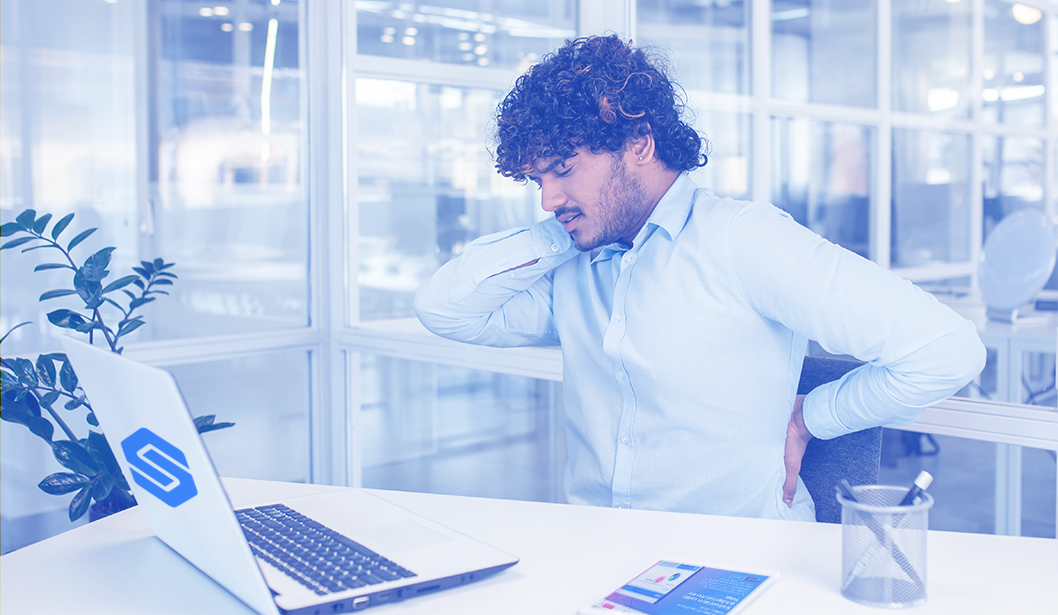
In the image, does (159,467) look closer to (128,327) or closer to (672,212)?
(672,212)

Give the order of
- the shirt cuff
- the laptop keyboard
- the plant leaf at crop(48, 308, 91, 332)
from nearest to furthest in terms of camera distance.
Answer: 1. the laptop keyboard
2. the shirt cuff
3. the plant leaf at crop(48, 308, 91, 332)

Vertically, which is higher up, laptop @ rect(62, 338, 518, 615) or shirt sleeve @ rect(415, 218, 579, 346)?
shirt sleeve @ rect(415, 218, 579, 346)

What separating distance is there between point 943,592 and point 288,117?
2.85m

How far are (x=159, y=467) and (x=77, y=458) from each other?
0.76 metres

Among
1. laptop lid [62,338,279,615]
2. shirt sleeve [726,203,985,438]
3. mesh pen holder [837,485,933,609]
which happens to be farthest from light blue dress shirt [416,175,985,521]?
laptop lid [62,338,279,615]

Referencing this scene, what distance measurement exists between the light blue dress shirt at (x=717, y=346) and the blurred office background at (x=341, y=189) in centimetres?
99

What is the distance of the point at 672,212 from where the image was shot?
1.44 meters

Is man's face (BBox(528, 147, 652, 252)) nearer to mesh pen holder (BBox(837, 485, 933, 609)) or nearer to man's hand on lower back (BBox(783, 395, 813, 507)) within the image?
man's hand on lower back (BBox(783, 395, 813, 507))

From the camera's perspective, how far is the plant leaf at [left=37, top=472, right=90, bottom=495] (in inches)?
60.8

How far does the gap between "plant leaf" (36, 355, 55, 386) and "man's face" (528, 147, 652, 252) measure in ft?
3.29

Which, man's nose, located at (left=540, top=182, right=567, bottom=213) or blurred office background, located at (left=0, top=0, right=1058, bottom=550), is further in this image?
blurred office background, located at (left=0, top=0, right=1058, bottom=550)

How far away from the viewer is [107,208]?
302 cm

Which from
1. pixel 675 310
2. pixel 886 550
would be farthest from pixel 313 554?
pixel 675 310

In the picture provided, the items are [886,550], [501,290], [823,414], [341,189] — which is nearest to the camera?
[886,550]
